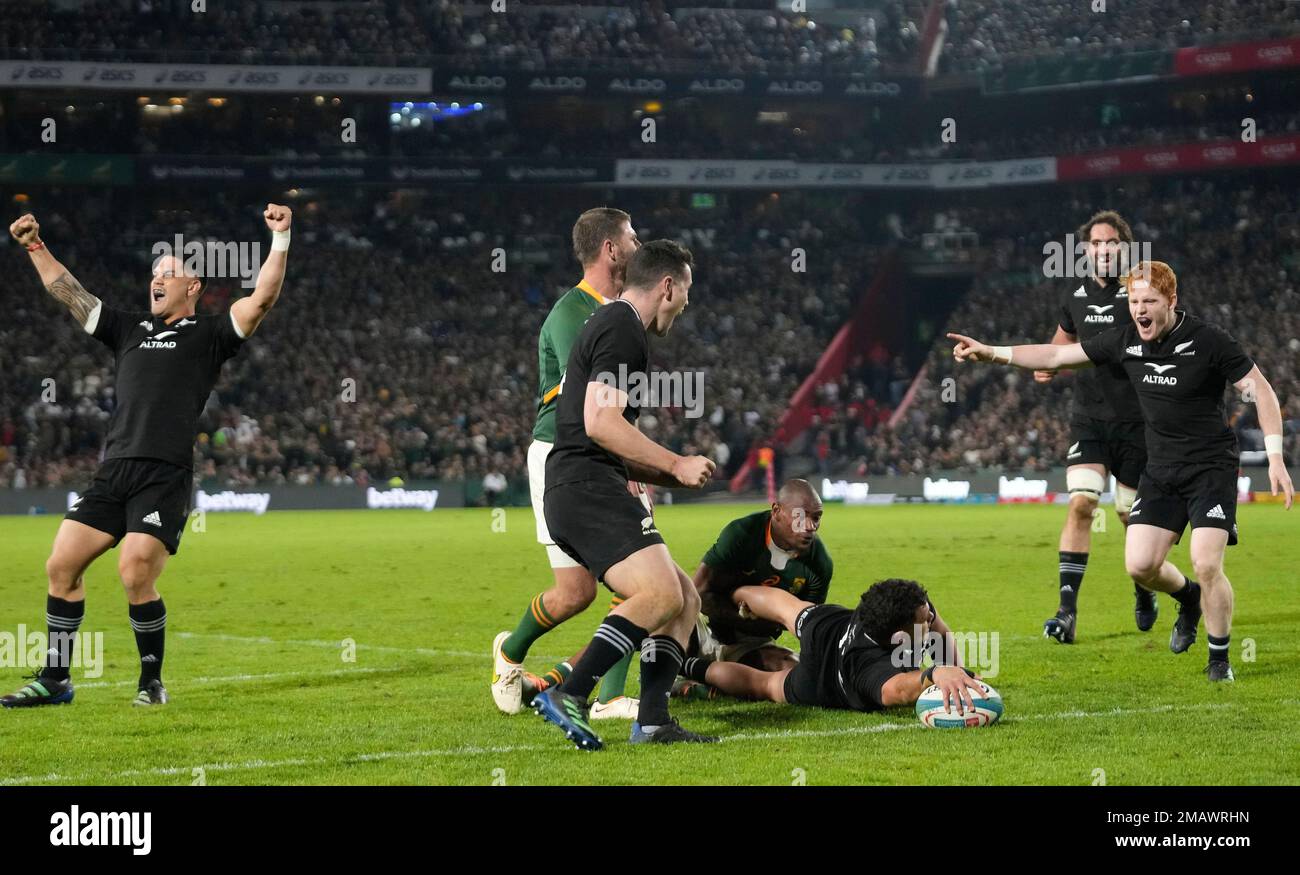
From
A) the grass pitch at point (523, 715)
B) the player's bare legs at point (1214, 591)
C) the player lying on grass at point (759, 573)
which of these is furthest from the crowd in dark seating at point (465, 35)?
the player's bare legs at point (1214, 591)

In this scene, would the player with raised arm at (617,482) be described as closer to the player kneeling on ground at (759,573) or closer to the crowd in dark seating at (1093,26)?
the player kneeling on ground at (759,573)

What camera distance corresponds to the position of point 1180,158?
48.8 metres

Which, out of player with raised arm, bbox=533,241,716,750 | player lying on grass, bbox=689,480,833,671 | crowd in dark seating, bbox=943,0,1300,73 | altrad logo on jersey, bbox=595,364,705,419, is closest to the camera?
player with raised arm, bbox=533,241,716,750

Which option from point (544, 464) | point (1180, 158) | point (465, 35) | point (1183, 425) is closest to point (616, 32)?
point (465, 35)

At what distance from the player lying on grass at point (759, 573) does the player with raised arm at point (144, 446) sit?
9.45ft

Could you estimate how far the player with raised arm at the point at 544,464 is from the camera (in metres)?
8.37

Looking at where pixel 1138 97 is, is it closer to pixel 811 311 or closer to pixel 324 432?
pixel 811 311

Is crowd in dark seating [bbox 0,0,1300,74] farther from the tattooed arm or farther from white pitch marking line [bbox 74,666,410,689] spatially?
the tattooed arm

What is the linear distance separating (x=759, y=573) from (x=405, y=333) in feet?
121

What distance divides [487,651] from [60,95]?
132ft

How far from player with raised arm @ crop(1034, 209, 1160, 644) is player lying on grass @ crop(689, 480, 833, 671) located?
11.4 feet

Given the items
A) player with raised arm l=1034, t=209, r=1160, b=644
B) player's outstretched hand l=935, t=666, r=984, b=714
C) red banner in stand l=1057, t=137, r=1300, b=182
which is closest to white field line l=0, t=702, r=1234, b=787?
player's outstretched hand l=935, t=666, r=984, b=714

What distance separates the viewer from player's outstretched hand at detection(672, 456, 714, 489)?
6.67m
